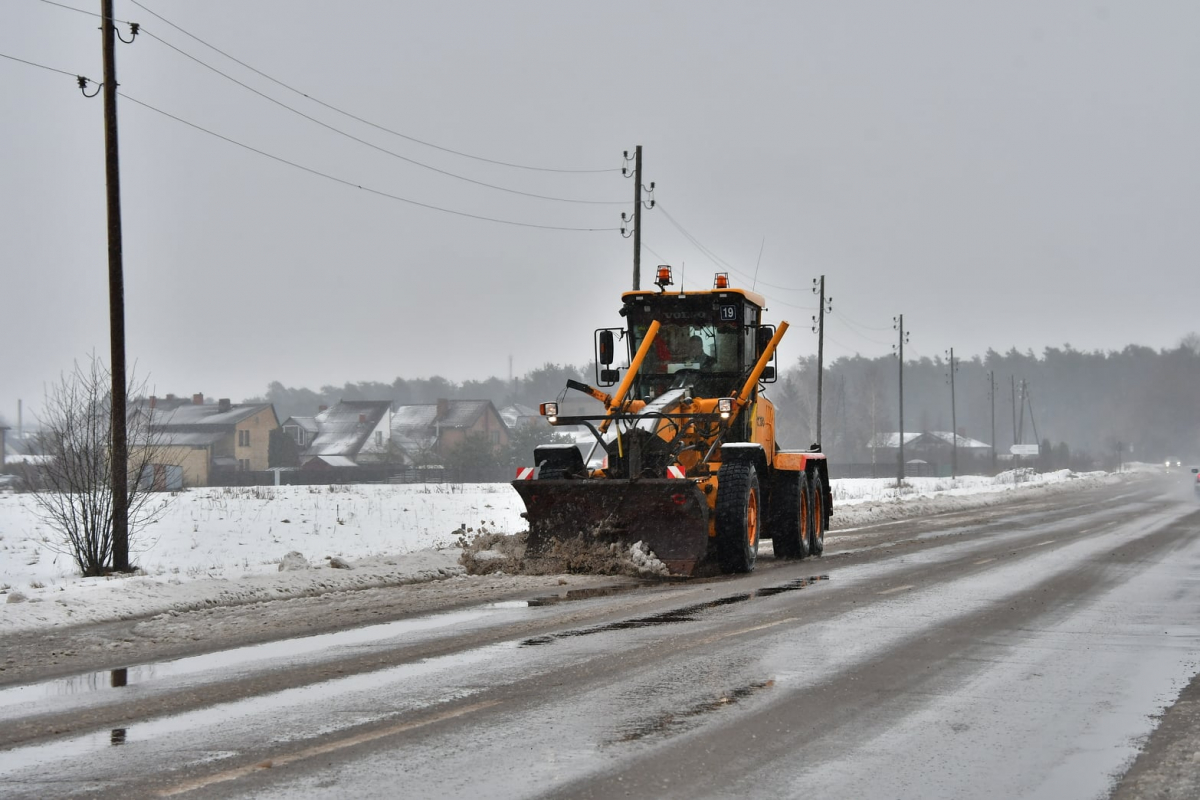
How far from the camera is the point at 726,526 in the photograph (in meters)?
14.4

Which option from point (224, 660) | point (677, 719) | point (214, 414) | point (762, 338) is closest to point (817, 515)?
point (762, 338)

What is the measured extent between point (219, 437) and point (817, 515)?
237ft

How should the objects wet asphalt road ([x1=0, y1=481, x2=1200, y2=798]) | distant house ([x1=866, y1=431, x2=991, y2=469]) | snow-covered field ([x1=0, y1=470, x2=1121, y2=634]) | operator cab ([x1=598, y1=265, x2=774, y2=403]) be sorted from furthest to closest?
distant house ([x1=866, y1=431, x2=991, y2=469]) → operator cab ([x1=598, y1=265, x2=774, y2=403]) → snow-covered field ([x1=0, y1=470, x2=1121, y2=634]) → wet asphalt road ([x1=0, y1=481, x2=1200, y2=798])

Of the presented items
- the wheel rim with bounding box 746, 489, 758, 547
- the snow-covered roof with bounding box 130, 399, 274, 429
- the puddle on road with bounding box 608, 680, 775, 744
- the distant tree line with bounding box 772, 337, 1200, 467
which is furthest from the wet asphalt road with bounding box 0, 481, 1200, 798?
the distant tree line with bounding box 772, 337, 1200, 467

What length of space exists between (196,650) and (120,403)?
24.1 ft

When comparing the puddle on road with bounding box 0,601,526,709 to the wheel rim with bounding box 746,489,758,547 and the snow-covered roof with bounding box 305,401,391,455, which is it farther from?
the snow-covered roof with bounding box 305,401,391,455

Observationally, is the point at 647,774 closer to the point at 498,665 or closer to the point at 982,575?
the point at 498,665

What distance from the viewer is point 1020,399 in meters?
183

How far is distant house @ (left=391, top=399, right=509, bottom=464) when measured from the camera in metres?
95.4

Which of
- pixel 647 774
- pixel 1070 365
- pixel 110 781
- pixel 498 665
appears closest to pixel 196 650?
pixel 498 665

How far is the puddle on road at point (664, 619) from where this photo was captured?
366 inches

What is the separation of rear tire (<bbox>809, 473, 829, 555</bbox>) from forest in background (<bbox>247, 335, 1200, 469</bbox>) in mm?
109998

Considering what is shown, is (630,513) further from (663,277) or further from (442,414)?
(442,414)

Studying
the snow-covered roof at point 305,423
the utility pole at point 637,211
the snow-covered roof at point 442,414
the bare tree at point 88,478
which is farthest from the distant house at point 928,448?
the bare tree at point 88,478
